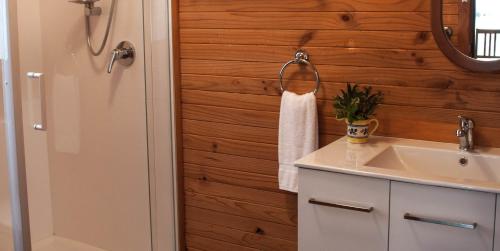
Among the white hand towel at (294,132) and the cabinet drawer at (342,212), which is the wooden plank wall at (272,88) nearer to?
the white hand towel at (294,132)

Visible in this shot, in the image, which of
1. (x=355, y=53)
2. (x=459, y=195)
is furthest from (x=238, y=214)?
(x=459, y=195)

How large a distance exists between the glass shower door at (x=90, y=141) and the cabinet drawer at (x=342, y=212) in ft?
3.56

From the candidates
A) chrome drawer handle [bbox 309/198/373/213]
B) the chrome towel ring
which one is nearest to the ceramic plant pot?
the chrome towel ring

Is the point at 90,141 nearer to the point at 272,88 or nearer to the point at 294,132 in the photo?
the point at 272,88

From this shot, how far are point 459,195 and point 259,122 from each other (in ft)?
3.44

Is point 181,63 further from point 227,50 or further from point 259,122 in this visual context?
point 259,122

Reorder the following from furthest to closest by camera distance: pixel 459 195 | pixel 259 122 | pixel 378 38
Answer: pixel 259 122, pixel 378 38, pixel 459 195

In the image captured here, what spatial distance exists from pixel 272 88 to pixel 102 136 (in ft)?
2.85

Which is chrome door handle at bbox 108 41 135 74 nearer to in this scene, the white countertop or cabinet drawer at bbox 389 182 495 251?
the white countertop

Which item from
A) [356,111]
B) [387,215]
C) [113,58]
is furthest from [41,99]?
[387,215]

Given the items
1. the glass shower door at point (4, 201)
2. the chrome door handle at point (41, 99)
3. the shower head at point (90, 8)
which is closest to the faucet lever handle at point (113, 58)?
the shower head at point (90, 8)

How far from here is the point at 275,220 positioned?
260 centimetres

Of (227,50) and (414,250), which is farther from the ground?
(227,50)

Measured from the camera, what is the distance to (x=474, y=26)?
2.05 metres
